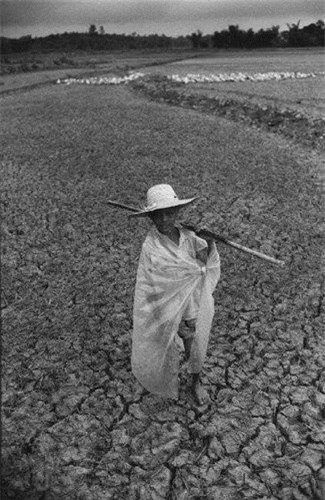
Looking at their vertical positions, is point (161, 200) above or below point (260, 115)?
above

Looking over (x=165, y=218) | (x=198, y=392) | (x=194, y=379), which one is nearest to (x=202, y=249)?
(x=165, y=218)

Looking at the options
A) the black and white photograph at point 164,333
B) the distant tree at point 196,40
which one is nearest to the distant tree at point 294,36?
the distant tree at point 196,40

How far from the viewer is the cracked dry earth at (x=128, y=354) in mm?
3496

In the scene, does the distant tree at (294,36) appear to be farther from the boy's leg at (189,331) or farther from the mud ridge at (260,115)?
the boy's leg at (189,331)

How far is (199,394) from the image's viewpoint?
13.4 feet

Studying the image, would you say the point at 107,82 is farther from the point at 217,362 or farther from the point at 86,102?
the point at 217,362

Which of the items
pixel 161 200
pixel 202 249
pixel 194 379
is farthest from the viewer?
pixel 194 379

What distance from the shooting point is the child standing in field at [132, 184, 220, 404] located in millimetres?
3589

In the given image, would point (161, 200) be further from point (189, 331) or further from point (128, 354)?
point (128, 354)

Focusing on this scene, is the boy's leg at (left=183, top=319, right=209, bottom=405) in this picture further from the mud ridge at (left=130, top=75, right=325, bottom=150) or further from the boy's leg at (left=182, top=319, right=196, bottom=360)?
the mud ridge at (left=130, top=75, right=325, bottom=150)

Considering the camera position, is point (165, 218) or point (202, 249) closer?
point (165, 218)

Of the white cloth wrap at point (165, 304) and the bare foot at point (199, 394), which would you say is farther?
the bare foot at point (199, 394)

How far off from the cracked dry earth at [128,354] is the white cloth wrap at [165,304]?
49cm

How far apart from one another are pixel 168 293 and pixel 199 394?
103 cm
